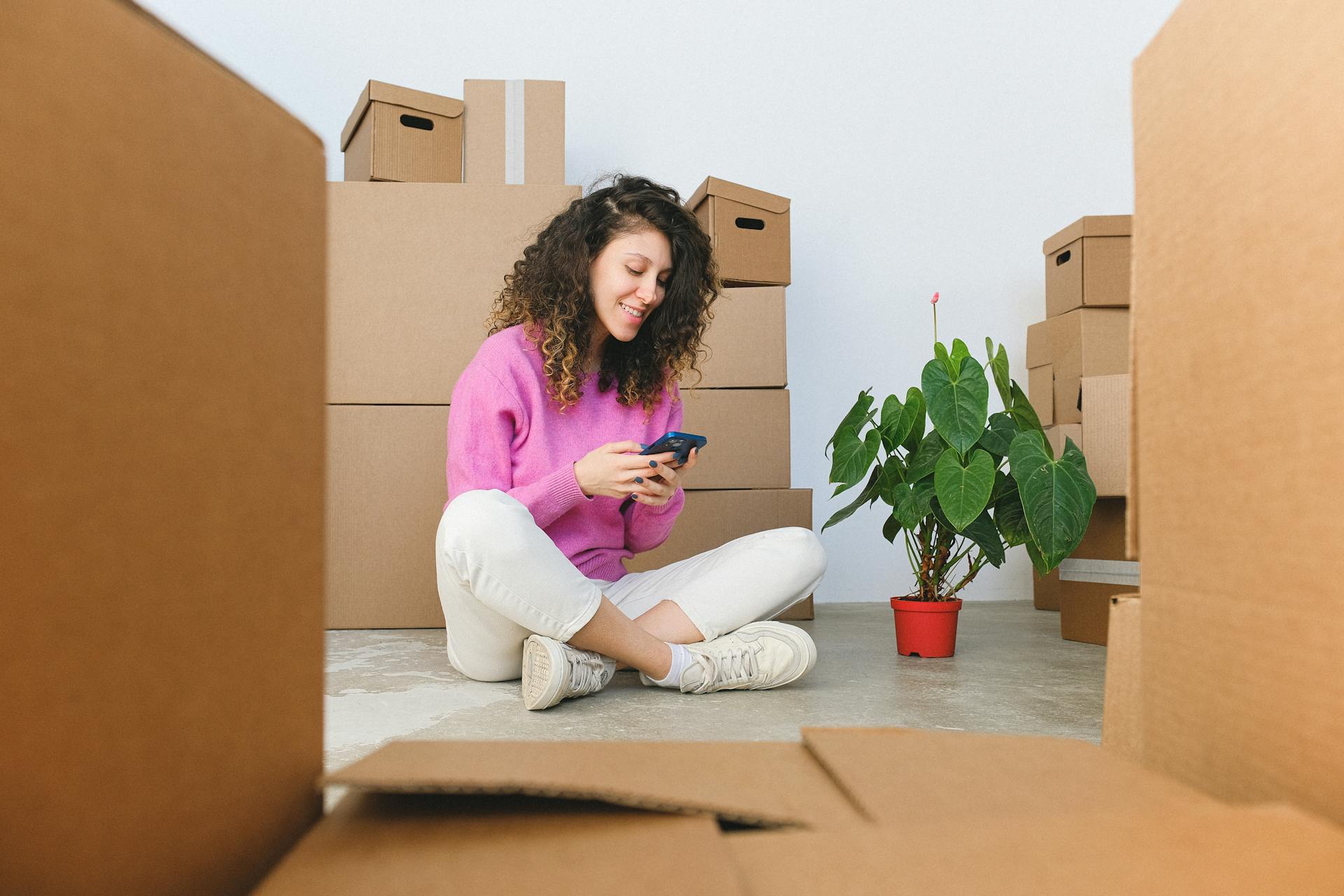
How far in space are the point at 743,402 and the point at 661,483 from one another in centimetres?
82

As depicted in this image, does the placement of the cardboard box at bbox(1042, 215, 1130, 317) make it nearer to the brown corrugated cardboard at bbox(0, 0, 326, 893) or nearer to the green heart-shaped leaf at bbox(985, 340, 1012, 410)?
the green heart-shaped leaf at bbox(985, 340, 1012, 410)

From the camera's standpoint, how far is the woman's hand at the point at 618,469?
1299 mm

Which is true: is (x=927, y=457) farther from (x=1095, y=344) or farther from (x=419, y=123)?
(x=419, y=123)

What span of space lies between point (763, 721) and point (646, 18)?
6.61 ft

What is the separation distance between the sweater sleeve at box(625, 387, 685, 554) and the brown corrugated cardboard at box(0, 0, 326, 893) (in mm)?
1134

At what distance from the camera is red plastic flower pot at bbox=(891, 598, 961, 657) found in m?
1.63

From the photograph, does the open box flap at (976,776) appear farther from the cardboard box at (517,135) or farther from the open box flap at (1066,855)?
the cardboard box at (517,135)

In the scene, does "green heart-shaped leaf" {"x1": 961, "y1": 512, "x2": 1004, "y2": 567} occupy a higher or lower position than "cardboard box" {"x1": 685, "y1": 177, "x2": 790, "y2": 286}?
lower

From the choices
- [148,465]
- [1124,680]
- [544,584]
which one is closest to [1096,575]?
[544,584]

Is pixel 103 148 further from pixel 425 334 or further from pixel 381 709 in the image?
pixel 425 334

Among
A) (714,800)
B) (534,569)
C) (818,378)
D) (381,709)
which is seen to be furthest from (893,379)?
(714,800)

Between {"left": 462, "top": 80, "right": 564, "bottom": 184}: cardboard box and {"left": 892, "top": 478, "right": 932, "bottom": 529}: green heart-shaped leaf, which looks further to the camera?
{"left": 462, "top": 80, "right": 564, "bottom": 184}: cardboard box

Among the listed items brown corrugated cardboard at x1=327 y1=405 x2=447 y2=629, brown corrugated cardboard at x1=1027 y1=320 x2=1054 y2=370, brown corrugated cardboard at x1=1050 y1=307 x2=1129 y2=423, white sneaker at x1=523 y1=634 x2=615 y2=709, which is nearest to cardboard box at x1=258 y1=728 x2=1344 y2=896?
white sneaker at x1=523 y1=634 x2=615 y2=709

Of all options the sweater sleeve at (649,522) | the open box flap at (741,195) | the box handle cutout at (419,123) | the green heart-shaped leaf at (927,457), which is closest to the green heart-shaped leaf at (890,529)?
the green heart-shaped leaf at (927,457)
